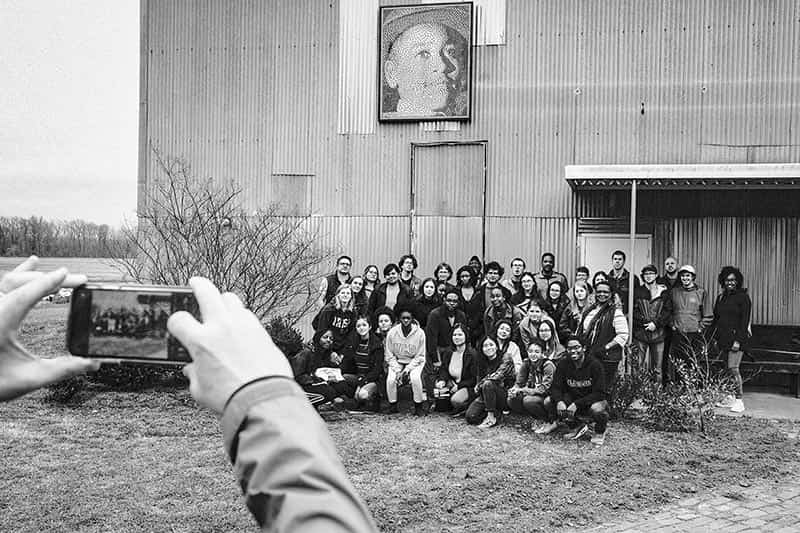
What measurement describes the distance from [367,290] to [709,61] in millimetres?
7254

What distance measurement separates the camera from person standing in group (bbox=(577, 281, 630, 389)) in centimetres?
1080

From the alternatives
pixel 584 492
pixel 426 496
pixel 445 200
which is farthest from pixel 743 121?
pixel 426 496

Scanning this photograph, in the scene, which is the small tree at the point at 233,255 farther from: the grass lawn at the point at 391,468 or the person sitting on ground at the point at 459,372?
the person sitting on ground at the point at 459,372

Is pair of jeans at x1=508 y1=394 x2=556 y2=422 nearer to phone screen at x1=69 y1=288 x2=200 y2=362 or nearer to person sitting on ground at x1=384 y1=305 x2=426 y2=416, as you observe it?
person sitting on ground at x1=384 y1=305 x2=426 y2=416

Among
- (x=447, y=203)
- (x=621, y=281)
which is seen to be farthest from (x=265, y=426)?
(x=447, y=203)

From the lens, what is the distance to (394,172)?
15844mm

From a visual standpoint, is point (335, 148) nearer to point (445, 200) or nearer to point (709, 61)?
point (445, 200)

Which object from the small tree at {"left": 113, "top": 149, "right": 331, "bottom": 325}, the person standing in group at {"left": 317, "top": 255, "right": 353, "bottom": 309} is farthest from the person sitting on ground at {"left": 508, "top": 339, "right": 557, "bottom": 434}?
the small tree at {"left": 113, "top": 149, "right": 331, "bottom": 325}

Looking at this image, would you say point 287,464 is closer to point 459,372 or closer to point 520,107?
point 459,372

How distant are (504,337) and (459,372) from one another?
2.50 ft

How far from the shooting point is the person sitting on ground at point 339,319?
11180 mm

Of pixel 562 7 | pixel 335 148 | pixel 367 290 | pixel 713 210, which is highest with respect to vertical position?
pixel 562 7

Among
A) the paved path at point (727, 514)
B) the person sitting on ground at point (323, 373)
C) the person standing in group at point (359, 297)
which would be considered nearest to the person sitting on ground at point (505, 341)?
the person sitting on ground at point (323, 373)

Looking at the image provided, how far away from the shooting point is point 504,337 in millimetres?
10492
